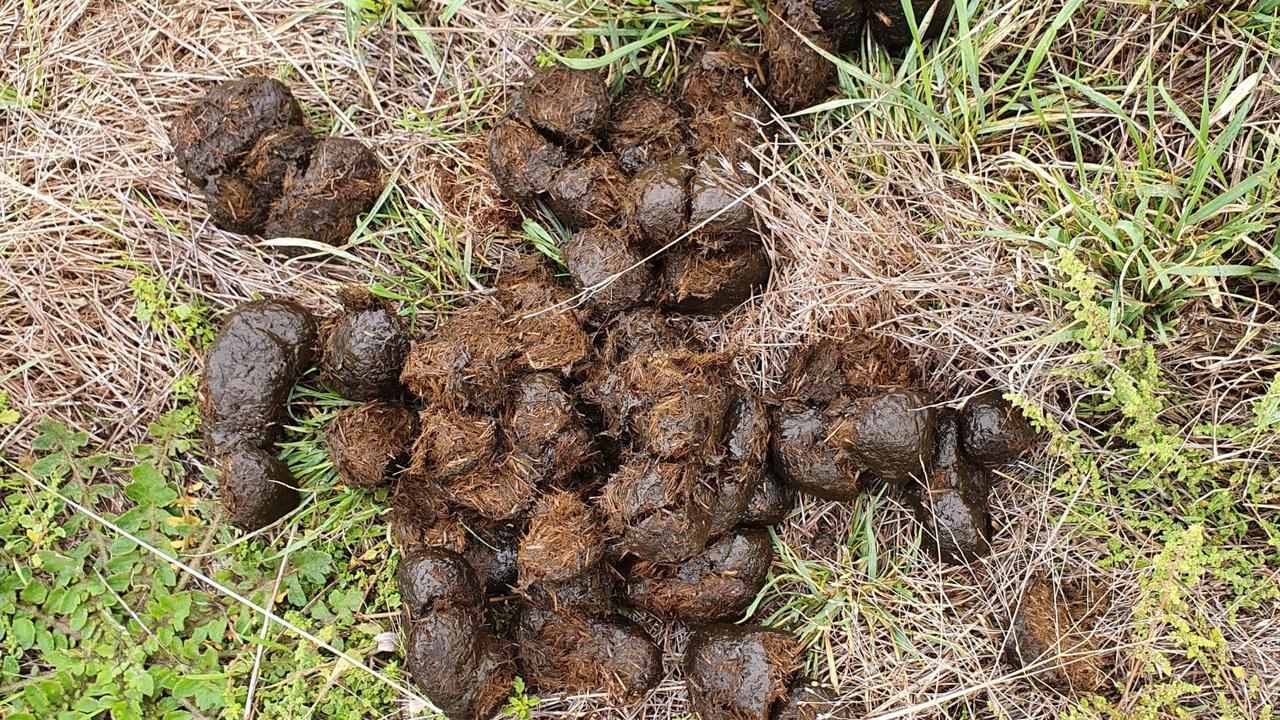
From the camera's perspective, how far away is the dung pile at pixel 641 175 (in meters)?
3.73

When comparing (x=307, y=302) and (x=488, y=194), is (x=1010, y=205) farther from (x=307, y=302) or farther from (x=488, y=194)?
(x=307, y=302)

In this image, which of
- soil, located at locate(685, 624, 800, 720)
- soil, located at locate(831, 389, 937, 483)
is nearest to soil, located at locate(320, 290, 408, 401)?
soil, located at locate(685, 624, 800, 720)

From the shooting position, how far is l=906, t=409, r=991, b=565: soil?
3.62 meters

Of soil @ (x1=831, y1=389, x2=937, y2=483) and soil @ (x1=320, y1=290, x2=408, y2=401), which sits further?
soil @ (x1=320, y1=290, x2=408, y2=401)

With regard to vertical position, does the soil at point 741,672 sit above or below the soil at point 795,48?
below

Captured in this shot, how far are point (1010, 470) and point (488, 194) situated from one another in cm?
286

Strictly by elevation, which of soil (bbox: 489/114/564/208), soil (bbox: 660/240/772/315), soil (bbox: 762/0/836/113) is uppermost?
soil (bbox: 762/0/836/113)

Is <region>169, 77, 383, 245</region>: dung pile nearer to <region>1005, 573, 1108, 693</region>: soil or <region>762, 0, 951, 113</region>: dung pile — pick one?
<region>762, 0, 951, 113</region>: dung pile

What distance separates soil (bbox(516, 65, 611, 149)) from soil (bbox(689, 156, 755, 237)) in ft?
1.89

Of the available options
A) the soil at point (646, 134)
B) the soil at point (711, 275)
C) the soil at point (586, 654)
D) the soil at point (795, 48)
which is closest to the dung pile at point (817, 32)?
the soil at point (795, 48)

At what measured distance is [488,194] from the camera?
4172mm

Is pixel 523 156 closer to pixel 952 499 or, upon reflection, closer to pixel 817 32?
pixel 817 32

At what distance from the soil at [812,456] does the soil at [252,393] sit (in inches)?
91.7

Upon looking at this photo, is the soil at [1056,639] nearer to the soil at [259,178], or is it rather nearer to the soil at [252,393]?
the soil at [252,393]
